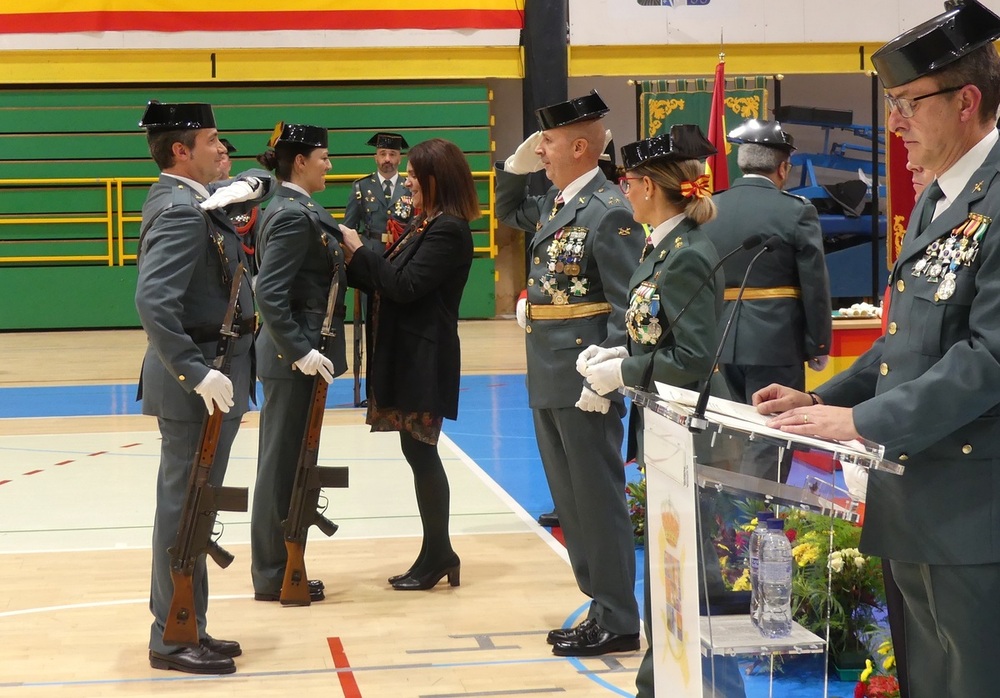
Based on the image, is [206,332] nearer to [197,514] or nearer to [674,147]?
[197,514]

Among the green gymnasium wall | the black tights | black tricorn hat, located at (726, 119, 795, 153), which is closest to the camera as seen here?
the black tights

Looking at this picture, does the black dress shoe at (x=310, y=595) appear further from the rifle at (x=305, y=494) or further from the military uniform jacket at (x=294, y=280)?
the military uniform jacket at (x=294, y=280)

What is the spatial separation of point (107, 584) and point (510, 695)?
5.92ft

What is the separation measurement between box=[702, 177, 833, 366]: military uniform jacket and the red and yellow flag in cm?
827

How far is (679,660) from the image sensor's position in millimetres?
2152

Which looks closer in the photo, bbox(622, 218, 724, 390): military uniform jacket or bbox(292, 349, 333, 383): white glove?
bbox(622, 218, 724, 390): military uniform jacket

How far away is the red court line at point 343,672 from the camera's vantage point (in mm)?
3330

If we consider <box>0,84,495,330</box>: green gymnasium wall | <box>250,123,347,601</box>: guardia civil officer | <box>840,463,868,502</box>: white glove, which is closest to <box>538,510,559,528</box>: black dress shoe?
<box>250,123,347,601</box>: guardia civil officer

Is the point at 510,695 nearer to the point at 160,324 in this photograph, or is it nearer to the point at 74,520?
the point at 160,324

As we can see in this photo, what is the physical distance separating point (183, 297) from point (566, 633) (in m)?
1.48

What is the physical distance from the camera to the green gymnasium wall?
486 inches

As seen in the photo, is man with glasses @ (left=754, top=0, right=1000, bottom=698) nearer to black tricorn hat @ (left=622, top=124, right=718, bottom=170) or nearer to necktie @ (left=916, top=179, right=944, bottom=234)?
necktie @ (left=916, top=179, right=944, bottom=234)

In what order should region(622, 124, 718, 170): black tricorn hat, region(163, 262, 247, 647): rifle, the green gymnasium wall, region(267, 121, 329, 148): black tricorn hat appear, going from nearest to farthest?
1. region(622, 124, 718, 170): black tricorn hat
2. region(163, 262, 247, 647): rifle
3. region(267, 121, 329, 148): black tricorn hat
4. the green gymnasium wall

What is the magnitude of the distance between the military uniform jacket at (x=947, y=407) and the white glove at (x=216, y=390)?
191 centimetres
